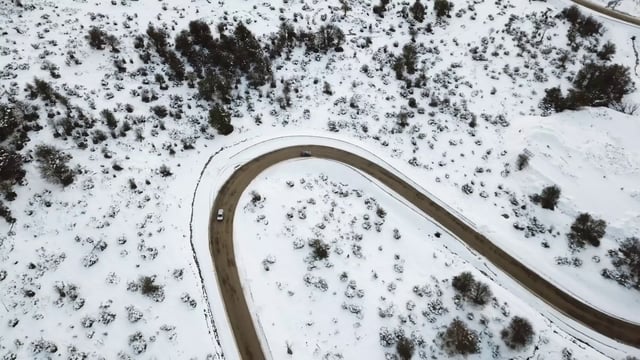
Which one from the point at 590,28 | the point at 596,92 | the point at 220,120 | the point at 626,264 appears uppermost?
the point at 590,28

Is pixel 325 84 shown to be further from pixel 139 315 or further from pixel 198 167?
pixel 139 315

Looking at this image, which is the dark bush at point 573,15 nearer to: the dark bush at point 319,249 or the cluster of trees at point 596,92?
the cluster of trees at point 596,92

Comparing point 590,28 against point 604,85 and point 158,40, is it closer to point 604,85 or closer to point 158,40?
point 604,85

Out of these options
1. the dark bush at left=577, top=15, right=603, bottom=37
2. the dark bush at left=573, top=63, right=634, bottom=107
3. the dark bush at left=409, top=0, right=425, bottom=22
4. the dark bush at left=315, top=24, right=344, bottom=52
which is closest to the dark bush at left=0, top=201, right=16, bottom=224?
the dark bush at left=315, top=24, right=344, bottom=52

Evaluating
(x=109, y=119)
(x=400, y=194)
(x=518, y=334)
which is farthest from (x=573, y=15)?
(x=109, y=119)

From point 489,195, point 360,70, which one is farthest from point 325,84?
point 489,195

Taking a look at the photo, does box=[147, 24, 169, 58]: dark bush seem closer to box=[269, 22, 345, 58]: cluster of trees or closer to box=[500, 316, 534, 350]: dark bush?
box=[269, 22, 345, 58]: cluster of trees

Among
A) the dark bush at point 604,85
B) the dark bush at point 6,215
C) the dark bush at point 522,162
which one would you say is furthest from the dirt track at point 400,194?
the dark bush at point 604,85
